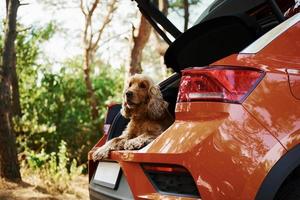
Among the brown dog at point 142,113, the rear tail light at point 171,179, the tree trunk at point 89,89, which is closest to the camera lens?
the rear tail light at point 171,179

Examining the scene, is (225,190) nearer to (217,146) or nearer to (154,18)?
(217,146)

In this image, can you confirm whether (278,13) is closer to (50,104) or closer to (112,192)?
(112,192)

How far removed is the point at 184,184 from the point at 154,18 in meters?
1.75

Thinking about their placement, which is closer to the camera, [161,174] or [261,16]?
[161,174]

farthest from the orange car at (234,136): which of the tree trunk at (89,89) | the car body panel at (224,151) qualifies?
the tree trunk at (89,89)

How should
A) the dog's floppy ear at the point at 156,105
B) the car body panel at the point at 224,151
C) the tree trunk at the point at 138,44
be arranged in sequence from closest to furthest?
the car body panel at the point at 224,151
the dog's floppy ear at the point at 156,105
the tree trunk at the point at 138,44

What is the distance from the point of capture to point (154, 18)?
4.05 m

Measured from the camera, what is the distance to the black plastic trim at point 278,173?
2547 millimetres

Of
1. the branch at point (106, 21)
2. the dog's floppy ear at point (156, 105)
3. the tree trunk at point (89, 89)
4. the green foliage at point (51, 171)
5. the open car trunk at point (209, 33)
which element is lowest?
the green foliage at point (51, 171)

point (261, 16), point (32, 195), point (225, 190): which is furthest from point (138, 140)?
point (32, 195)

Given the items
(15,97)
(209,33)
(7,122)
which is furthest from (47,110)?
(209,33)

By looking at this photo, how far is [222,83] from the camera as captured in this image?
8.92 ft

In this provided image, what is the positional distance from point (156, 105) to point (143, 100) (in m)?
0.17

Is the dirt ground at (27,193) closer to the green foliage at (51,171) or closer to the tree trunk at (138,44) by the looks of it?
the green foliage at (51,171)
